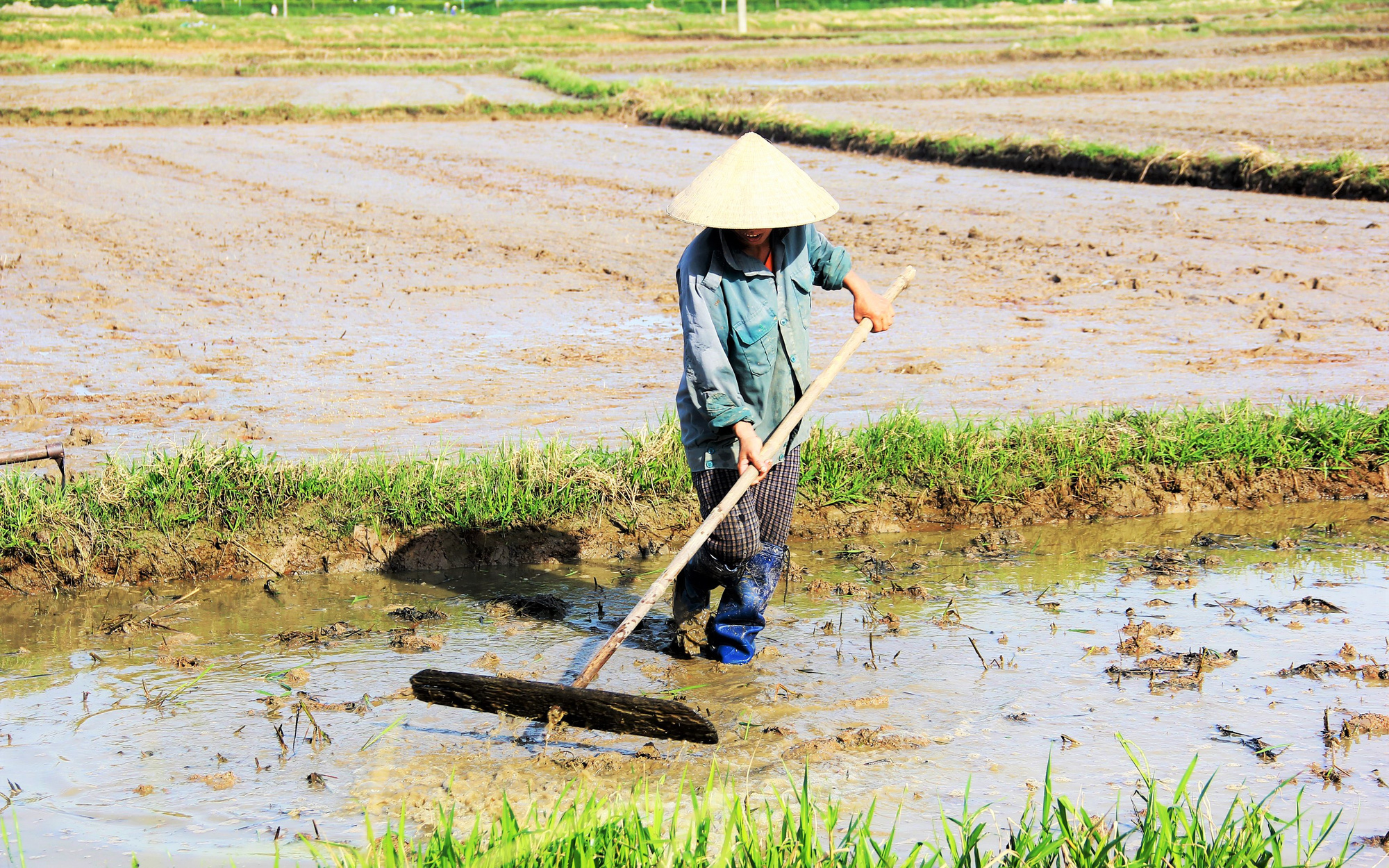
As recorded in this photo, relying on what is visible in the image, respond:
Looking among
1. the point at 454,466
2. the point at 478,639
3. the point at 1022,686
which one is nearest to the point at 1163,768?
the point at 1022,686

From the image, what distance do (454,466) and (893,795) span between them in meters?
2.45

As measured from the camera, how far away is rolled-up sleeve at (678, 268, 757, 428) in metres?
3.38

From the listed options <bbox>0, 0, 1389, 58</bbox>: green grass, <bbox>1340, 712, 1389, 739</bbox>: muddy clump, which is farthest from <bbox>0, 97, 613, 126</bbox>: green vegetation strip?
<bbox>1340, 712, 1389, 739</bbox>: muddy clump

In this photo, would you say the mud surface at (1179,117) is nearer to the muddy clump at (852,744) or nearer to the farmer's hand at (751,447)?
the farmer's hand at (751,447)

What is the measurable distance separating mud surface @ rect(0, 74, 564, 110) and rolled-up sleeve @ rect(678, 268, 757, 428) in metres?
19.5

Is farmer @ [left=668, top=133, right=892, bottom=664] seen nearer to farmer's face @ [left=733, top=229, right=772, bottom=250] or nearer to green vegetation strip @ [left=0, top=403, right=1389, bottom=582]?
farmer's face @ [left=733, top=229, right=772, bottom=250]

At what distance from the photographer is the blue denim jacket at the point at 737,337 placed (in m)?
3.39

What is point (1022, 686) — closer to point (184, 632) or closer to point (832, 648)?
point (832, 648)

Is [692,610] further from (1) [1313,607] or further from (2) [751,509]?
(1) [1313,607]

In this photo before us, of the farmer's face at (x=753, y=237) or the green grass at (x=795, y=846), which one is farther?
the farmer's face at (x=753, y=237)

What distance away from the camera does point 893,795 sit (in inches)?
112

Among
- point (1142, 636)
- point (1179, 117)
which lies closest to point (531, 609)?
point (1142, 636)

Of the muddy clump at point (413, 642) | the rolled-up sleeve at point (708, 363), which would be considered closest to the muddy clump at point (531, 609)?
the muddy clump at point (413, 642)

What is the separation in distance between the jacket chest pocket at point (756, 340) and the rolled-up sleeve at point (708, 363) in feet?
0.16
